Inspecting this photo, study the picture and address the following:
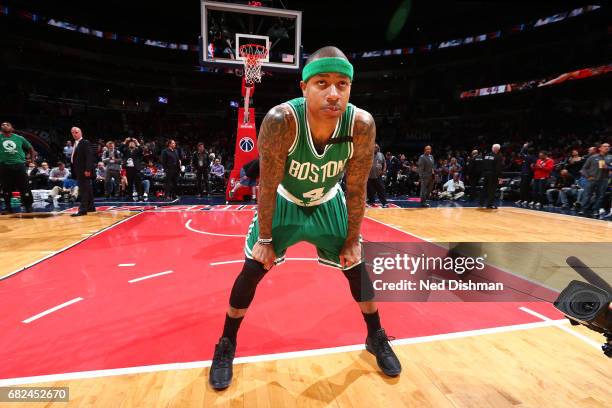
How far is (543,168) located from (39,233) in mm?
13614

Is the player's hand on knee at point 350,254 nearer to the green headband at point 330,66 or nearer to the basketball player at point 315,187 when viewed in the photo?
the basketball player at point 315,187

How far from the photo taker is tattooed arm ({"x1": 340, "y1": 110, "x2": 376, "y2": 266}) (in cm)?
192

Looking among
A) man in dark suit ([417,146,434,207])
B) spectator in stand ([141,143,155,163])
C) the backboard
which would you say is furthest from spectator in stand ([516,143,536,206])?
spectator in stand ([141,143,155,163])

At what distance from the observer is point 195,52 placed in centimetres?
2666

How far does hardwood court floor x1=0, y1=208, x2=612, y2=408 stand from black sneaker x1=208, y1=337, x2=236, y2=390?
0.15ft

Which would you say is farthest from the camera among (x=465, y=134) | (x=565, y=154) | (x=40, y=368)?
(x=465, y=134)

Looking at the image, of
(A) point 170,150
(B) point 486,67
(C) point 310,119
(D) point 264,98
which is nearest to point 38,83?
(D) point 264,98

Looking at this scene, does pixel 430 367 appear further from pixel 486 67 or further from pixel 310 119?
pixel 486 67

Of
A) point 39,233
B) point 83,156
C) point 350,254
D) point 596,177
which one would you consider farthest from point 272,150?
point 596,177

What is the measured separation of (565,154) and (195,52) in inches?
1008

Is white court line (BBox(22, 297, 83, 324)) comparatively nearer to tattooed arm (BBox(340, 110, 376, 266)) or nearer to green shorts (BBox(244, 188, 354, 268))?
green shorts (BBox(244, 188, 354, 268))

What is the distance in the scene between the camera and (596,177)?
29.5 feet

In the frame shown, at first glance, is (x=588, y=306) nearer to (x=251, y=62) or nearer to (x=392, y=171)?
(x=251, y=62)

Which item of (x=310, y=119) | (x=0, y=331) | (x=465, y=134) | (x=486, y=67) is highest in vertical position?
(x=486, y=67)
